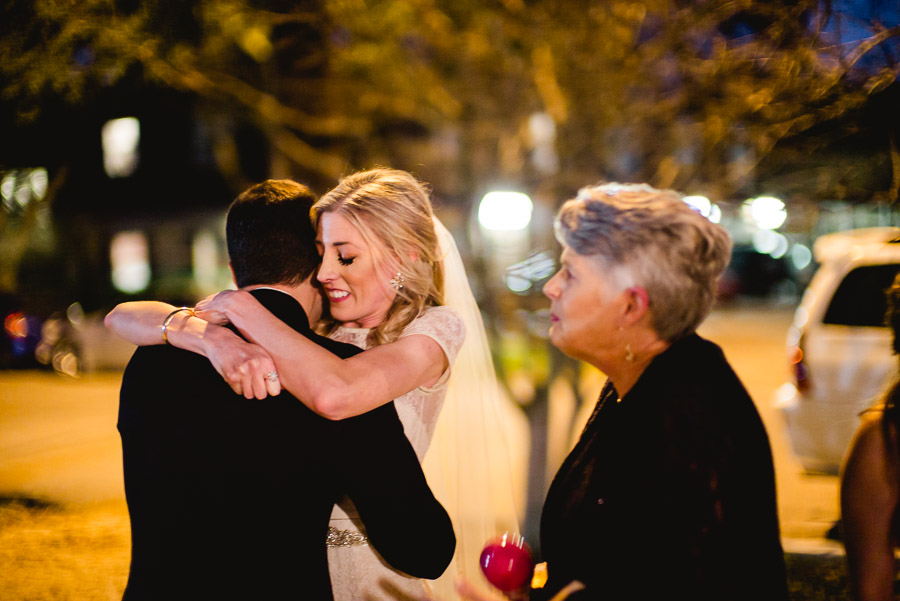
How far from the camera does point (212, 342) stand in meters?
1.73

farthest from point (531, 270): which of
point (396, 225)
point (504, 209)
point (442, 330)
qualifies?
point (442, 330)

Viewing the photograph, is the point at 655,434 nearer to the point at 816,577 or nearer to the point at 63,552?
the point at 816,577

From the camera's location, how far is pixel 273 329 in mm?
1807

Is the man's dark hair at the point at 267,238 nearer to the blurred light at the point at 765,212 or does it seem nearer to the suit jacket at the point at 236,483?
the suit jacket at the point at 236,483

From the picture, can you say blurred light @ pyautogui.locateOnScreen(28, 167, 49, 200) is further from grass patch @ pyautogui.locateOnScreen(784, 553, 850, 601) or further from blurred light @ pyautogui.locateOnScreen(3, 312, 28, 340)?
blurred light @ pyautogui.locateOnScreen(3, 312, 28, 340)

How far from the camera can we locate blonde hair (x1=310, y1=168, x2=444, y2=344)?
234cm

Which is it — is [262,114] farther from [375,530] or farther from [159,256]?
[159,256]

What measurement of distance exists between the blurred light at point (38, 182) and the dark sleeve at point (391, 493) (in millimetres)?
3410

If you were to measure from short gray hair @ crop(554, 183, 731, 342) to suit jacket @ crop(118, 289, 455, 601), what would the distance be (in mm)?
719

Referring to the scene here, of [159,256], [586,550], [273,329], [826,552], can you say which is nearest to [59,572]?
[273,329]

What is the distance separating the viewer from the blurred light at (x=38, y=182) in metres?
4.24

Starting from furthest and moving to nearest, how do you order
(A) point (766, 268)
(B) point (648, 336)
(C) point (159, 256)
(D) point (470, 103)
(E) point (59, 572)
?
1. (A) point (766, 268)
2. (C) point (159, 256)
3. (D) point (470, 103)
4. (E) point (59, 572)
5. (B) point (648, 336)

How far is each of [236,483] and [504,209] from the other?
14.3ft

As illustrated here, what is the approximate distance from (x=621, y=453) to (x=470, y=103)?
439 cm
